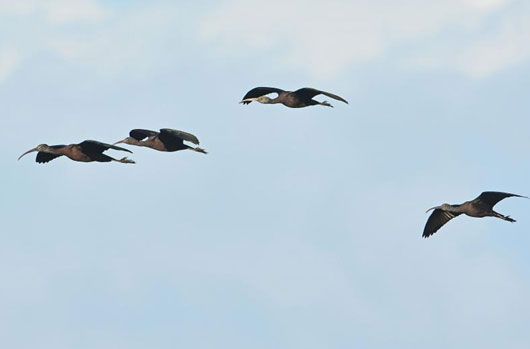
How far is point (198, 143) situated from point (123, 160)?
4.09 meters

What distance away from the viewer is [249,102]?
63.6m

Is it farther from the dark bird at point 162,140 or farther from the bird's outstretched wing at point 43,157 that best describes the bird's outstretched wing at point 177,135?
the bird's outstretched wing at point 43,157

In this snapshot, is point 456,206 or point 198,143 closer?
point 198,143

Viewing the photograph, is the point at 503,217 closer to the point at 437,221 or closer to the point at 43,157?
the point at 437,221

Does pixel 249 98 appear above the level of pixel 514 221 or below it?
above

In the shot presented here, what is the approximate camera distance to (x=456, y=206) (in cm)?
5859

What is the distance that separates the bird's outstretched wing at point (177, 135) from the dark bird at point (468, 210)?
991 centimetres

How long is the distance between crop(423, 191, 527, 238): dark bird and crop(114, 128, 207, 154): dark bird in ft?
32.6

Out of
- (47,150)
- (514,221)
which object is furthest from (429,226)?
(47,150)

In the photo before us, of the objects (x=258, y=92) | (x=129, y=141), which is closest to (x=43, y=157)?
(x=129, y=141)

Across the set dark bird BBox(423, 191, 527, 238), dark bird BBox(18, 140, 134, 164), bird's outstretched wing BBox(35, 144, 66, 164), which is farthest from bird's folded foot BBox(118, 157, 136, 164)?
dark bird BBox(423, 191, 527, 238)

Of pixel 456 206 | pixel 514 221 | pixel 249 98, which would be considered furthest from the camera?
pixel 249 98

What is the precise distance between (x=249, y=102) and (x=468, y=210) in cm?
1134

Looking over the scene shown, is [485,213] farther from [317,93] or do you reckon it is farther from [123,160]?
[123,160]
